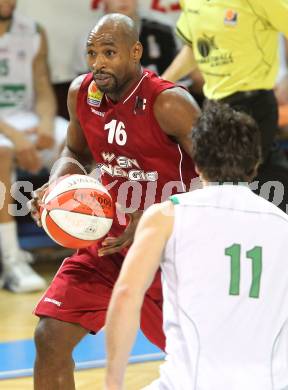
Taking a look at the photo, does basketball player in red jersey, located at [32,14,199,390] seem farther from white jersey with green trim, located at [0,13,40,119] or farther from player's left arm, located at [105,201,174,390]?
white jersey with green trim, located at [0,13,40,119]

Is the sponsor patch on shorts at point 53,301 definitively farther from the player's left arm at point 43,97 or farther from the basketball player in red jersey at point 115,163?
the player's left arm at point 43,97

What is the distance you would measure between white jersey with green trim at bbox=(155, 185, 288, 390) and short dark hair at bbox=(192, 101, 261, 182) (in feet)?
0.30

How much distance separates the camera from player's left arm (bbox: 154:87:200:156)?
3629 mm

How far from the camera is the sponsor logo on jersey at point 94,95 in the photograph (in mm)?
3836

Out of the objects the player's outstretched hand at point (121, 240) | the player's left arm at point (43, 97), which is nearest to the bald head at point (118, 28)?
the player's outstretched hand at point (121, 240)

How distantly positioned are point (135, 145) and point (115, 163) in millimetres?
124

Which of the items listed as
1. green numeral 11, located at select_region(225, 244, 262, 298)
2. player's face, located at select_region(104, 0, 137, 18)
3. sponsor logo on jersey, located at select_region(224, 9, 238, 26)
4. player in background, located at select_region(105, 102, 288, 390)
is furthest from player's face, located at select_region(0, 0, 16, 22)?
green numeral 11, located at select_region(225, 244, 262, 298)

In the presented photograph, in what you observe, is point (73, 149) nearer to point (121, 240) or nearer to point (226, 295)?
point (121, 240)

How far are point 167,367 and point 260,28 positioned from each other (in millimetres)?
2587

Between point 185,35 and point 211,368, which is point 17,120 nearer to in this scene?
point 185,35

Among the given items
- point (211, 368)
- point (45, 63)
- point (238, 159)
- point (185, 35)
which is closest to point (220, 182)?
point (238, 159)

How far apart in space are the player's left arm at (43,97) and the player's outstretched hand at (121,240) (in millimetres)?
3029

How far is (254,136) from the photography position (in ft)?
9.16

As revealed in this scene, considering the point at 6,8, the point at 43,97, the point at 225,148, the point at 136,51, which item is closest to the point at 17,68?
the point at 43,97
